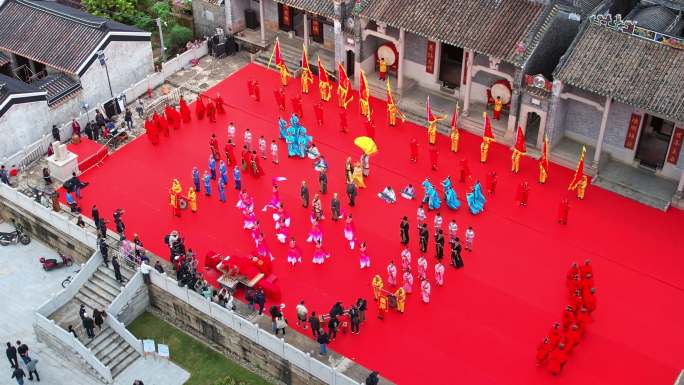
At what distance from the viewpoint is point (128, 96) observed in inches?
1786

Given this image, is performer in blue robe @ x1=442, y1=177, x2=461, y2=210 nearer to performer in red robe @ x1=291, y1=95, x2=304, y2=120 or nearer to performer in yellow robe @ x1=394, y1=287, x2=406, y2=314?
performer in yellow robe @ x1=394, y1=287, x2=406, y2=314

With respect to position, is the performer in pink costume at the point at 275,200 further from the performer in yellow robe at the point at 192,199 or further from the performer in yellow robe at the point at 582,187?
the performer in yellow robe at the point at 582,187

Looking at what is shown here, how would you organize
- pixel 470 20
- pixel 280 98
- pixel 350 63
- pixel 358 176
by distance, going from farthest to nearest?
1. pixel 350 63
2. pixel 280 98
3. pixel 470 20
4. pixel 358 176

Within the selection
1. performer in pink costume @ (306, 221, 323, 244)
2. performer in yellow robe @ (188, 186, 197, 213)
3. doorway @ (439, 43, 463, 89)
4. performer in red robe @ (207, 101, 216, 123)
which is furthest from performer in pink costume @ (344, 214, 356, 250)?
doorway @ (439, 43, 463, 89)

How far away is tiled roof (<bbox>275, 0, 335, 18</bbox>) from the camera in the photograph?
4428 cm

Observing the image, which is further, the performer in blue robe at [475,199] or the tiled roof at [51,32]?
the tiled roof at [51,32]

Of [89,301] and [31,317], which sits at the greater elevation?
[89,301]

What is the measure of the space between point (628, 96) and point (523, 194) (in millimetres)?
6202

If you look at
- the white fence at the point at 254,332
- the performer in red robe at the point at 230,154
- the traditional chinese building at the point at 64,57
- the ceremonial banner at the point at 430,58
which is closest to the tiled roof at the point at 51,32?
the traditional chinese building at the point at 64,57

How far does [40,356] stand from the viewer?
33.2 meters

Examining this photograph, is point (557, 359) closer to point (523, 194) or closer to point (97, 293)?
point (523, 194)

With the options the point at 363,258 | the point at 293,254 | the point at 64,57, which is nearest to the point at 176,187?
the point at 293,254

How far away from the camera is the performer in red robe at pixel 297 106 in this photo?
142 ft

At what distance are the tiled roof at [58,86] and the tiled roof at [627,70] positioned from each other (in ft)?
79.7
